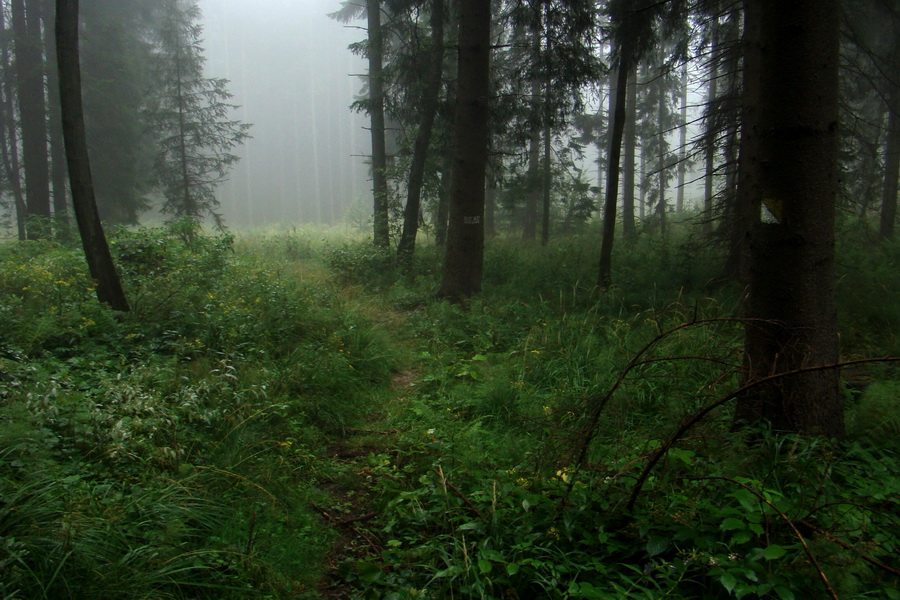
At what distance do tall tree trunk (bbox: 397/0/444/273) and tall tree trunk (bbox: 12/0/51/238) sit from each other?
11920 millimetres

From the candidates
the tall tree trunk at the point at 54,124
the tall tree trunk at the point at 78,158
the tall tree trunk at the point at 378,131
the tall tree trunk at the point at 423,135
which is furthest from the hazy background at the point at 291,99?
the tall tree trunk at the point at 78,158

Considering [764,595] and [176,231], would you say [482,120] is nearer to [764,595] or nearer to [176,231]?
[176,231]

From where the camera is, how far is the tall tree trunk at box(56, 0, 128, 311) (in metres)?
6.34

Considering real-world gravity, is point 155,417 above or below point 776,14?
below

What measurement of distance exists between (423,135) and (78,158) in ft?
27.6

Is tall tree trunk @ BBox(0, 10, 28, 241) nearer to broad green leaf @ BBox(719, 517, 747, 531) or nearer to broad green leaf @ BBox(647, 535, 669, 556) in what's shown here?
broad green leaf @ BBox(647, 535, 669, 556)

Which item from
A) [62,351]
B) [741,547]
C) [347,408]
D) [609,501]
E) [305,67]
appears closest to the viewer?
[741,547]

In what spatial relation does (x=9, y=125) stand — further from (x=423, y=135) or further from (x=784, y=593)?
(x=784, y=593)

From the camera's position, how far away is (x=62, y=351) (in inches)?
199

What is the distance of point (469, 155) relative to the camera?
966 centimetres

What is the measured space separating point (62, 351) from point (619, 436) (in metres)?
5.19

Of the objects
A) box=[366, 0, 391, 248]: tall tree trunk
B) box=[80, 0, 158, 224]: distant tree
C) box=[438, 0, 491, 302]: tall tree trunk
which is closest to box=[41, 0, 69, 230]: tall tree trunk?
box=[80, 0, 158, 224]: distant tree

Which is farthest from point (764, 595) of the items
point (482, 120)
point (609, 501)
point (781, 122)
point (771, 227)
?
point (482, 120)

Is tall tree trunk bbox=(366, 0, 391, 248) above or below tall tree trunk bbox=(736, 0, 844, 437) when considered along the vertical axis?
above
